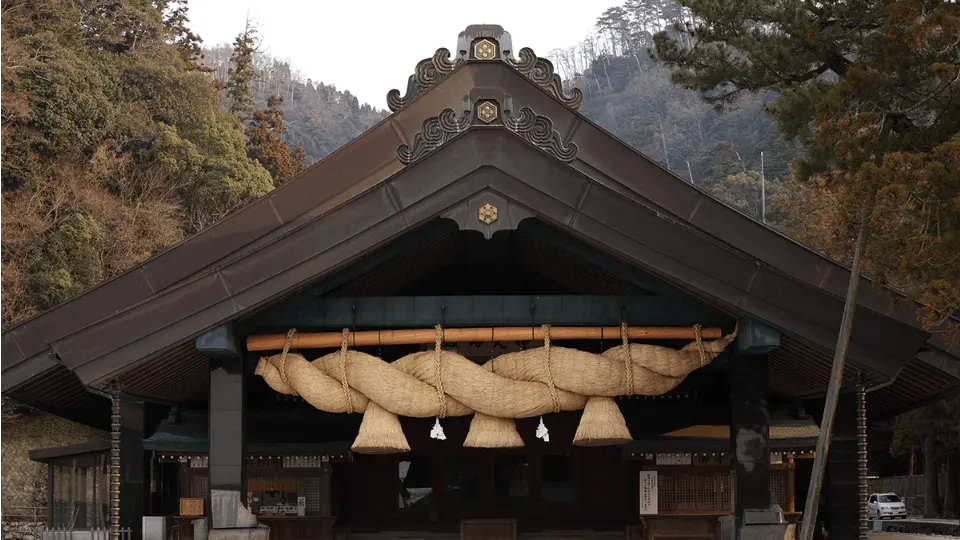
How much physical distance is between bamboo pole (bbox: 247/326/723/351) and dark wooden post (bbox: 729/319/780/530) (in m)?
0.48

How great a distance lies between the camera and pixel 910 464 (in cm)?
5622

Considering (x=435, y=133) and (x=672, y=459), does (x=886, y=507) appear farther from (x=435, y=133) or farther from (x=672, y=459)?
(x=435, y=133)

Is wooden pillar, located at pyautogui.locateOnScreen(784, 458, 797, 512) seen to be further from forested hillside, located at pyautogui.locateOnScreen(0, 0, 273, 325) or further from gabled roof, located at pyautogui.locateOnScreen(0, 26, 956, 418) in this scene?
forested hillside, located at pyautogui.locateOnScreen(0, 0, 273, 325)

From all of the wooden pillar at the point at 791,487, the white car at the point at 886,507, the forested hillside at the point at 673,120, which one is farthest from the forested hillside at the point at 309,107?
the wooden pillar at the point at 791,487

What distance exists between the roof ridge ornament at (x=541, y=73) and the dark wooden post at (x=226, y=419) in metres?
6.60

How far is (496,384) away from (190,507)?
303 inches

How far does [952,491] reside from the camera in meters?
47.1

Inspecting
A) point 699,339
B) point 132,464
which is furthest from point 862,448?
point 132,464

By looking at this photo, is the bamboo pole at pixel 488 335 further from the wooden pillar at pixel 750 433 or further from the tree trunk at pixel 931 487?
the tree trunk at pixel 931 487

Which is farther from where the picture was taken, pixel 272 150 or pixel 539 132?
pixel 272 150

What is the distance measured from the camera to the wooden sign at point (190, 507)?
19.4m

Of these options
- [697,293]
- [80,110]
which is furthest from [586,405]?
[80,110]

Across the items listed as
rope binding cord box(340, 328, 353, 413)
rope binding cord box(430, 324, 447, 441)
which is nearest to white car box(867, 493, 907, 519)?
rope binding cord box(430, 324, 447, 441)

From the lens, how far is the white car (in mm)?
48406
